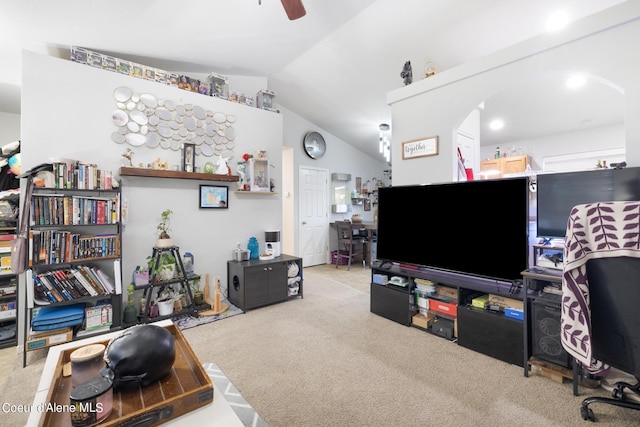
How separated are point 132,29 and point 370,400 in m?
3.63

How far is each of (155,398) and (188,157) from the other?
2731mm

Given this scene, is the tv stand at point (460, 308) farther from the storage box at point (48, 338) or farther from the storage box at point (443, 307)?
the storage box at point (48, 338)

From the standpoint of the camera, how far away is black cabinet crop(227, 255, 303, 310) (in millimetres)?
3316

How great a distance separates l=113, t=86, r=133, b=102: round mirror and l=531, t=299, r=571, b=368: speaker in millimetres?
4079

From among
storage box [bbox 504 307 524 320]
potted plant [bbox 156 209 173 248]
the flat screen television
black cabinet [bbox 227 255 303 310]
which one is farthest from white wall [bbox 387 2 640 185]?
potted plant [bbox 156 209 173 248]

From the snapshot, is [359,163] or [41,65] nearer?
[41,65]

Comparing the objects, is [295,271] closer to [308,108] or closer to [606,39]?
[308,108]

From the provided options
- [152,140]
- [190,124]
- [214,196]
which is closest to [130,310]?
[214,196]

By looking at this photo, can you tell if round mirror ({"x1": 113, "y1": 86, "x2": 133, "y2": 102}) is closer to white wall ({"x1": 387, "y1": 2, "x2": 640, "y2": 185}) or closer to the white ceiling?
the white ceiling

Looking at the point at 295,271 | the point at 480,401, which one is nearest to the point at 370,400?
the point at 480,401

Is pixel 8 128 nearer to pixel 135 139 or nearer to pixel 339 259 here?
pixel 135 139

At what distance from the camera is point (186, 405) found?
1066mm

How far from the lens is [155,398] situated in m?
1.08

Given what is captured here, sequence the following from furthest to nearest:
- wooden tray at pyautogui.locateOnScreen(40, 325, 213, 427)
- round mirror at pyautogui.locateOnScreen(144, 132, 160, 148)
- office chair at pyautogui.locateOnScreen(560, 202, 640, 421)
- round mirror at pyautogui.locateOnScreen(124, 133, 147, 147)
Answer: round mirror at pyautogui.locateOnScreen(144, 132, 160, 148) → round mirror at pyautogui.locateOnScreen(124, 133, 147, 147) → office chair at pyautogui.locateOnScreen(560, 202, 640, 421) → wooden tray at pyautogui.locateOnScreen(40, 325, 213, 427)
